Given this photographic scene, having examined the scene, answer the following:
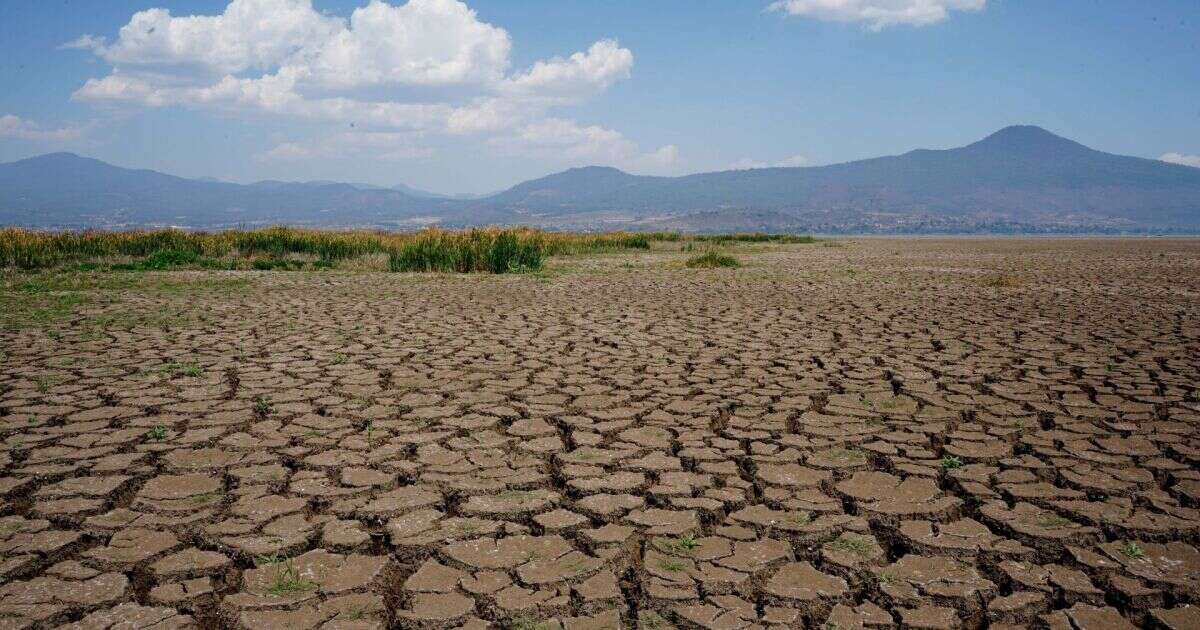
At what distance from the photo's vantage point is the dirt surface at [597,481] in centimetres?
216

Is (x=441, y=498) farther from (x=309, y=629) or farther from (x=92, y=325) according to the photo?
(x=92, y=325)

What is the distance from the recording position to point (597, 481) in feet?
10.3

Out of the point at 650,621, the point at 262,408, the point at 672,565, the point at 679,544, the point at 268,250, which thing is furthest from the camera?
the point at 268,250

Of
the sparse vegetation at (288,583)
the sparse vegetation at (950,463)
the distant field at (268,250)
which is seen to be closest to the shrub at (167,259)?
the distant field at (268,250)

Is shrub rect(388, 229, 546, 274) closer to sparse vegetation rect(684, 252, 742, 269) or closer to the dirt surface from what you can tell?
sparse vegetation rect(684, 252, 742, 269)

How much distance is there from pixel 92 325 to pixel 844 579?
26.8 ft

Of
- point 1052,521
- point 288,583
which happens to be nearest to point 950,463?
point 1052,521

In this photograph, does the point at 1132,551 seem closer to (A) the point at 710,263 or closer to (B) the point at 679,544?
(B) the point at 679,544

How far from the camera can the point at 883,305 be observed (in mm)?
9859

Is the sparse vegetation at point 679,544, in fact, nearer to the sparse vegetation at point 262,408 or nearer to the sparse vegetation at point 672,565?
the sparse vegetation at point 672,565

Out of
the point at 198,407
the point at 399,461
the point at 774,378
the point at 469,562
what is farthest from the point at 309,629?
the point at 774,378

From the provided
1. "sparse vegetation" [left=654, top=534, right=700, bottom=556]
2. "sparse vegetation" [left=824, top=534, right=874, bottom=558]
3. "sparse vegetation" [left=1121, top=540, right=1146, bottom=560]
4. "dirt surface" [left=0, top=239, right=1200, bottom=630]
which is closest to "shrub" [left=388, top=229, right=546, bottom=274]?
"dirt surface" [left=0, top=239, right=1200, bottom=630]

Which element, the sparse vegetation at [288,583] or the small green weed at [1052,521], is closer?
the sparse vegetation at [288,583]

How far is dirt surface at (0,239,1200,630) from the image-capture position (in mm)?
2164
